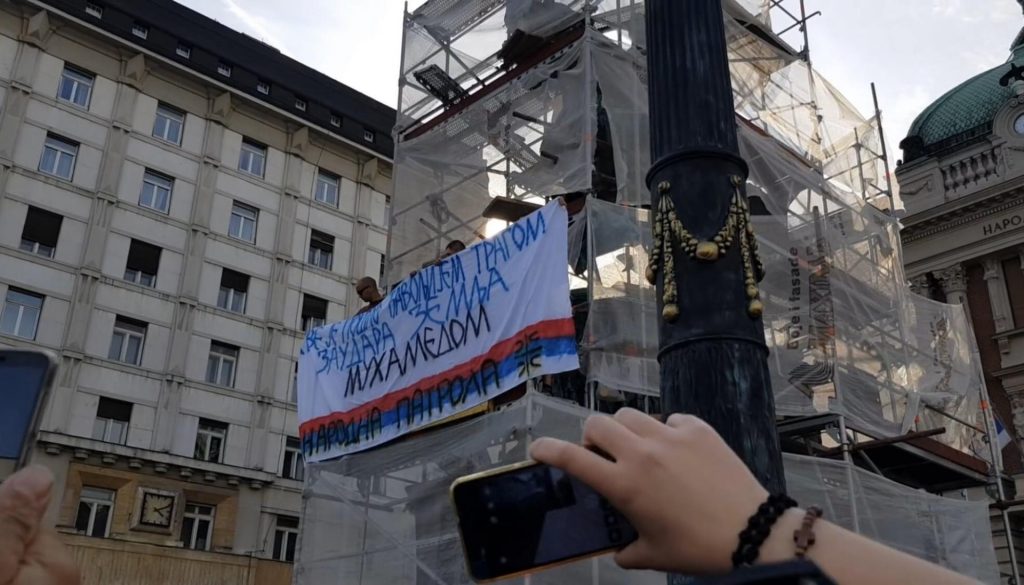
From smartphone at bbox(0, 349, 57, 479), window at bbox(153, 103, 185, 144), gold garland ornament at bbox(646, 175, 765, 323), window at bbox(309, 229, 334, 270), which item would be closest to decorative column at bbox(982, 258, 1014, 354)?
window at bbox(309, 229, 334, 270)

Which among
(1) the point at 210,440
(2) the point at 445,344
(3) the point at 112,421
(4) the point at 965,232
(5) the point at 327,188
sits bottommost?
(2) the point at 445,344

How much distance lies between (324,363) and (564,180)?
13.6ft

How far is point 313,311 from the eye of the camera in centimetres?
2959

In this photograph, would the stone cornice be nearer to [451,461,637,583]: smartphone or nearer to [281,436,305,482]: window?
[281,436,305,482]: window

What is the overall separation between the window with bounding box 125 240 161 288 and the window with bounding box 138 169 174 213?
1.34m

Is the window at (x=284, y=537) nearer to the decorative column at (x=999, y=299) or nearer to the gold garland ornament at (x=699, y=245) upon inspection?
the decorative column at (x=999, y=299)

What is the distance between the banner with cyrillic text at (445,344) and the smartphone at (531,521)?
7.39 metres

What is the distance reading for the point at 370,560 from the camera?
36.4 ft

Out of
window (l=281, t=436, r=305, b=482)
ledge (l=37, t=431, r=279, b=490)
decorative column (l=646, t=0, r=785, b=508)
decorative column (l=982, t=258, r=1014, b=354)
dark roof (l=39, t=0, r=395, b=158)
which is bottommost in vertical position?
decorative column (l=646, t=0, r=785, b=508)

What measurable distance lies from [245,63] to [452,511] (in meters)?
25.8

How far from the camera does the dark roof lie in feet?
93.1

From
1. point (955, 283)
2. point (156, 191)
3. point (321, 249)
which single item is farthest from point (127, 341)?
point (955, 283)

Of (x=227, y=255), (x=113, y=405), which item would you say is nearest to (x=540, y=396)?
(x=113, y=405)

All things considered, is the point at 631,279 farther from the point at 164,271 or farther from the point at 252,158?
the point at 252,158
